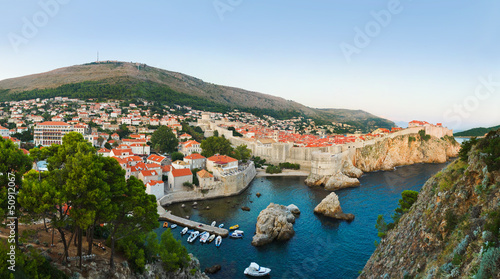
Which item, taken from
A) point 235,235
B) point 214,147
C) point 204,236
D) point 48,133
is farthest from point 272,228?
point 48,133

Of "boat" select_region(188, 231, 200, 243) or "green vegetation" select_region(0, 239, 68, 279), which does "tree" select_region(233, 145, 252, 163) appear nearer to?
"boat" select_region(188, 231, 200, 243)

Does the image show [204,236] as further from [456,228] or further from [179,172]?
[456,228]

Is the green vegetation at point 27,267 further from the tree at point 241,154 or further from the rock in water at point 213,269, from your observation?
the tree at point 241,154

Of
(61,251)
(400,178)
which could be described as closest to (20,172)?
(61,251)

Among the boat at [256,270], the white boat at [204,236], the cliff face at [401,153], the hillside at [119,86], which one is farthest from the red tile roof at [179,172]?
the hillside at [119,86]

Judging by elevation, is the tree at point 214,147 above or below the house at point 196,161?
above

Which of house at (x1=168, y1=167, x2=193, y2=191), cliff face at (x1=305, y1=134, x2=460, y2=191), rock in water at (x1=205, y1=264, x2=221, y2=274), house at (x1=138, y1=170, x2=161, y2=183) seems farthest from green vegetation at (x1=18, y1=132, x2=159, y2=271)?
cliff face at (x1=305, y1=134, x2=460, y2=191)
